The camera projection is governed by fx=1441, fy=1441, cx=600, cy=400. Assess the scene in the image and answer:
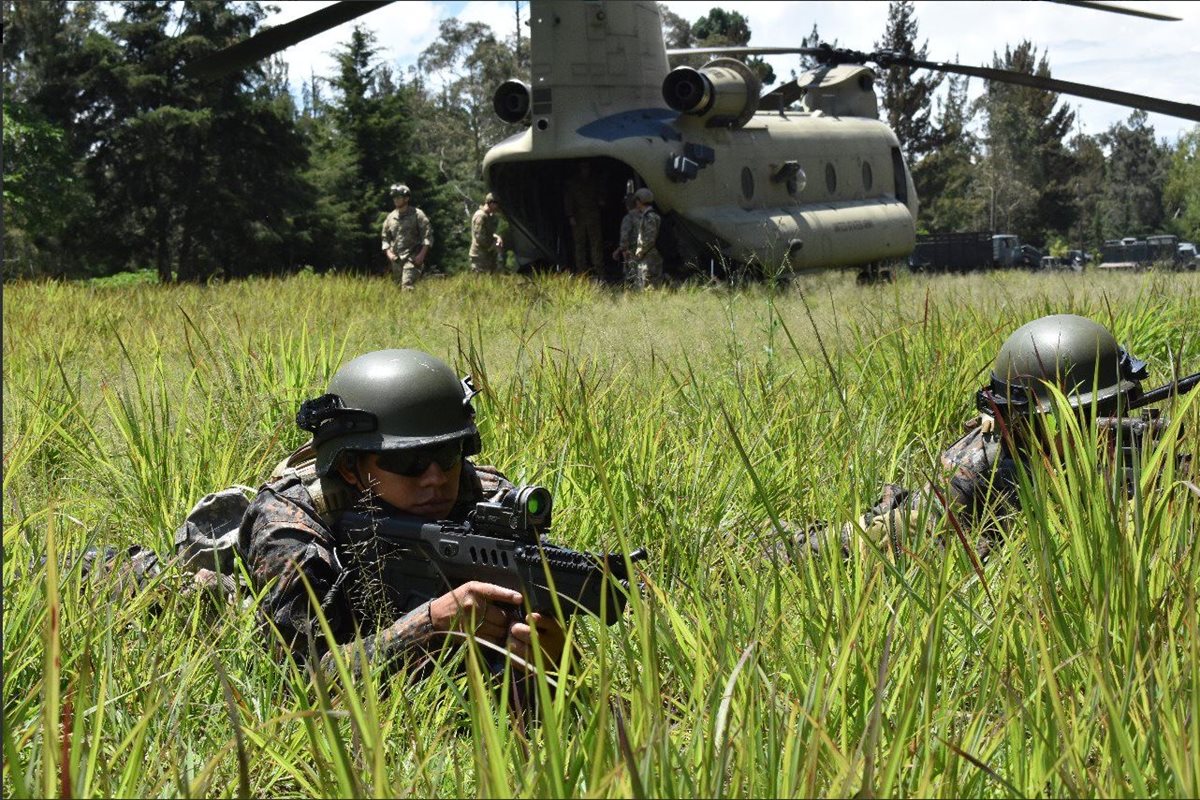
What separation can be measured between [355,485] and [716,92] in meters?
12.1

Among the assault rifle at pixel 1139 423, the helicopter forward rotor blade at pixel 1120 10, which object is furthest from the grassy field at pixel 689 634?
the helicopter forward rotor blade at pixel 1120 10

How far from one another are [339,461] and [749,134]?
13454 mm

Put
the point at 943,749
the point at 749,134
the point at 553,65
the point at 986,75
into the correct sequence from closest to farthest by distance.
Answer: the point at 943,749, the point at 986,75, the point at 553,65, the point at 749,134

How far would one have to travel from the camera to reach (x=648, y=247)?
14562 millimetres

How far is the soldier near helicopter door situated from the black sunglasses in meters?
12.6

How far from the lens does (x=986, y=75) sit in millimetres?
12367

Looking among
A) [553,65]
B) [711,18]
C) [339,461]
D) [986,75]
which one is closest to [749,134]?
[553,65]

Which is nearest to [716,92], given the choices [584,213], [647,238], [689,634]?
[647,238]

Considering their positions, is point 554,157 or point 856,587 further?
point 554,157

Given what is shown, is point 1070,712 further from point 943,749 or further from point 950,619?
point 950,619

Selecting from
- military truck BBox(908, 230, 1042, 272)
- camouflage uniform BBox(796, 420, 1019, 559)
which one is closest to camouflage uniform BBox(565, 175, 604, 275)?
camouflage uniform BBox(796, 420, 1019, 559)

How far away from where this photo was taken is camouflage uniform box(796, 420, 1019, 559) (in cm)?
343

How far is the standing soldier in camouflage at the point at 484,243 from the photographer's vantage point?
1670 cm

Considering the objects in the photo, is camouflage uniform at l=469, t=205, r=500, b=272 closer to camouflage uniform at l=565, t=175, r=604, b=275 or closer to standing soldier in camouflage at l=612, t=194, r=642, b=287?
camouflage uniform at l=565, t=175, r=604, b=275
